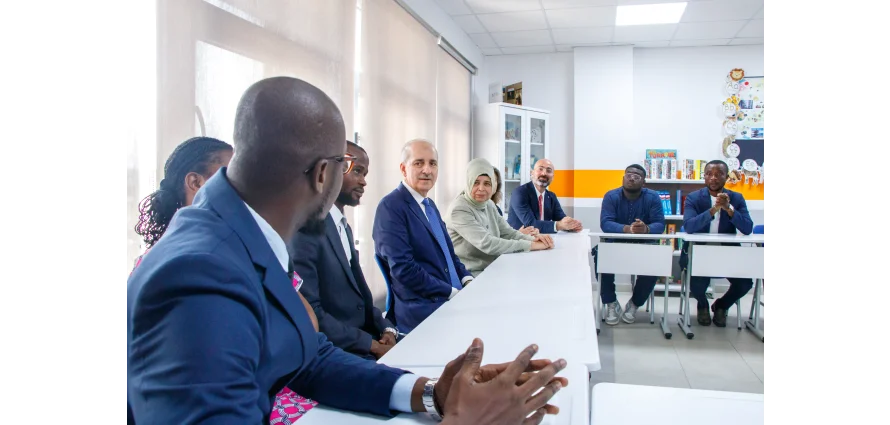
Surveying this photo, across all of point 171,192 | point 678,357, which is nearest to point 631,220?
point 678,357

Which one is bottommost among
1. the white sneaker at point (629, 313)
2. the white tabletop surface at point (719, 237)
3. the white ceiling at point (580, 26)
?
the white sneaker at point (629, 313)

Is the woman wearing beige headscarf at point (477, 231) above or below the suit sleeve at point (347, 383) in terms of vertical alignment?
above

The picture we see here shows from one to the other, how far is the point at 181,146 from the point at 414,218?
161 centimetres

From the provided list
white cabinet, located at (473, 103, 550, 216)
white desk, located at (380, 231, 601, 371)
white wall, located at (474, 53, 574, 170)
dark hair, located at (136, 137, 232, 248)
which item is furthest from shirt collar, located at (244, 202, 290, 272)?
white wall, located at (474, 53, 574, 170)

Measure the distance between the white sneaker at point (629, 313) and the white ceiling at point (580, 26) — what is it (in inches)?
102

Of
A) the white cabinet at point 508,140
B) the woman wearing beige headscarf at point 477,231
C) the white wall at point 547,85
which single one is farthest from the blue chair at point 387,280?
the white wall at point 547,85

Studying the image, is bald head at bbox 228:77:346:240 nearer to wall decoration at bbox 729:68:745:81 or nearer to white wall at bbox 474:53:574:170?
white wall at bbox 474:53:574:170

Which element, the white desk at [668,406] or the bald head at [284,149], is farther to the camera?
the white desk at [668,406]

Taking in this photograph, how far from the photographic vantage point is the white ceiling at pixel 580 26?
481cm

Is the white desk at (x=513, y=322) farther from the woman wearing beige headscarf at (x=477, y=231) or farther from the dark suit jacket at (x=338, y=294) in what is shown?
the woman wearing beige headscarf at (x=477, y=231)

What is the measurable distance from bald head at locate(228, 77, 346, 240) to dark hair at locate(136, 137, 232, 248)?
0.21 m

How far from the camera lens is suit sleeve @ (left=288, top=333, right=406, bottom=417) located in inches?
38.2
